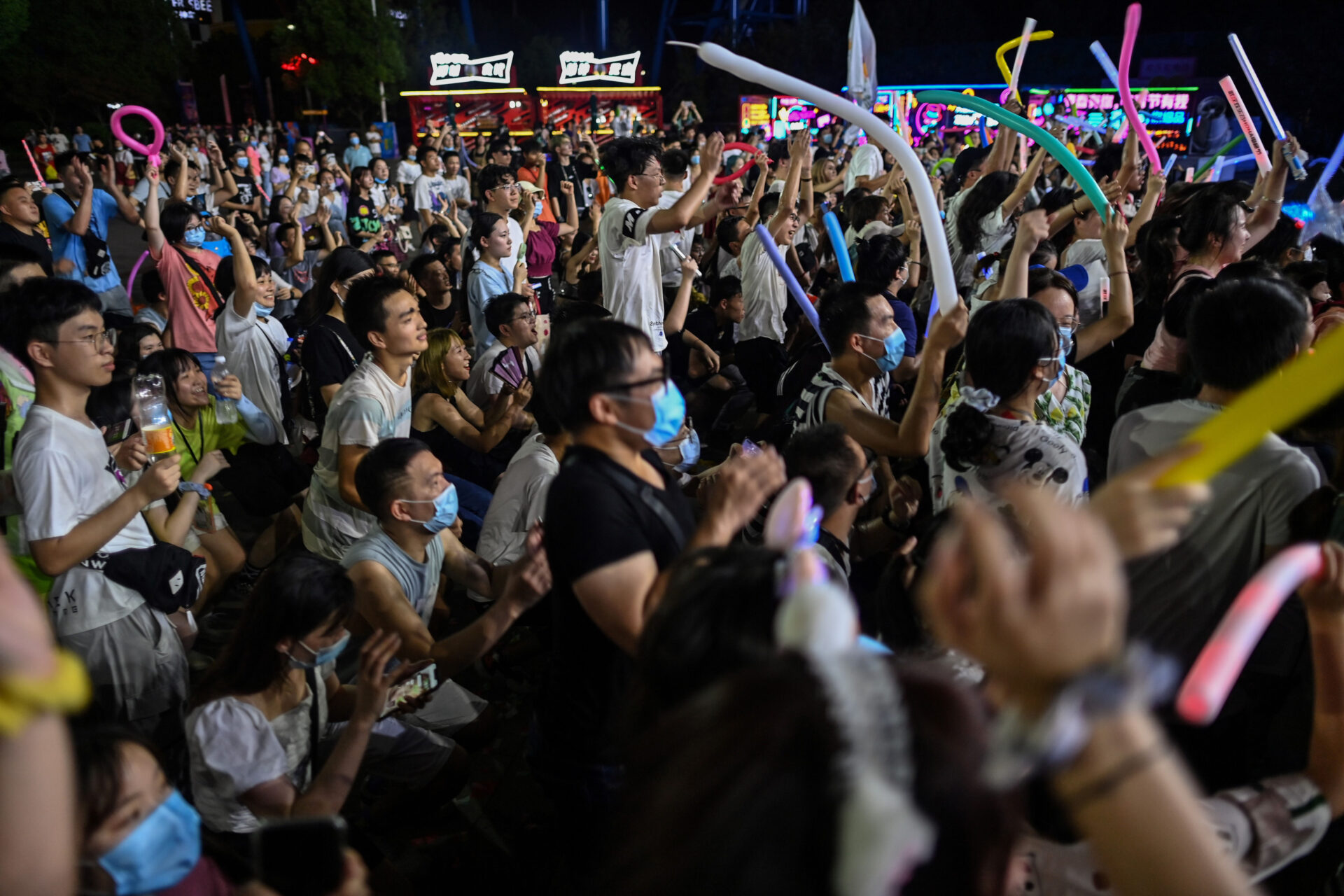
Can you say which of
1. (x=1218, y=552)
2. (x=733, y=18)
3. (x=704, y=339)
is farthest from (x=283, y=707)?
(x=733, y=18)

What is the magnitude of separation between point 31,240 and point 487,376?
11.3 ft

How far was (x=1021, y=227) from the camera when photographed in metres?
3.42

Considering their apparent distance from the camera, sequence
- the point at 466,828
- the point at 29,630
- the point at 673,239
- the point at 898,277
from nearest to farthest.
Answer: the point at 29,630 → the point at 466,828 → the point at 898,277 → the point at 673,239

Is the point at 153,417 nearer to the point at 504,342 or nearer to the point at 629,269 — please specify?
the point at 504,342

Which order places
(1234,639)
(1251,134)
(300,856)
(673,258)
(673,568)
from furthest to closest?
1. (673,258)
2. (1251,134)
3. (673,568)
4. (300,856)
5. (1234,639)

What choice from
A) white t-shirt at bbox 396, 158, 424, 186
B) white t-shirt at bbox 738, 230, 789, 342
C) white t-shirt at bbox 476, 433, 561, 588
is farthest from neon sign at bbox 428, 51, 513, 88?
white t-shirt at bbox 476, 433, 561, 588

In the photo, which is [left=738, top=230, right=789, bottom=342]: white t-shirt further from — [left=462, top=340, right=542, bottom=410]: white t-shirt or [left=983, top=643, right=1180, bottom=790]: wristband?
[left=983, top=643, right=1180, bottom=790]: wristband

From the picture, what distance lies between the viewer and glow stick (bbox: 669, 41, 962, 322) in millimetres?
2824

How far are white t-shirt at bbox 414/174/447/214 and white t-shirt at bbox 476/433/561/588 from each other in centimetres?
756

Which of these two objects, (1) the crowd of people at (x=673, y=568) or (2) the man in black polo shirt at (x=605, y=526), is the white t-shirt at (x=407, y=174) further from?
(2) the man in black polo shirt at (x=605, y=526)

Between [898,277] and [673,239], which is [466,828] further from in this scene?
[673,239]

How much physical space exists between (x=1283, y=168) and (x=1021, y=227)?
95.9 inches

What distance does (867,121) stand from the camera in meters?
2.91

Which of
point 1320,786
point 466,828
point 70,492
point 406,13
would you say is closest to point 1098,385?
point 1320,786
